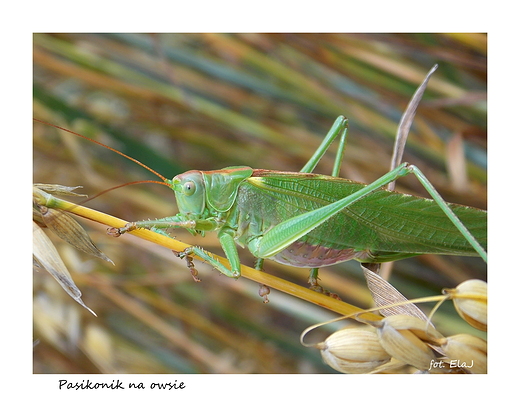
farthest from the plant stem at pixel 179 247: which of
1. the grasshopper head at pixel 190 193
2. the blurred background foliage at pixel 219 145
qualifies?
the blurred background foliage at pixel 219 145

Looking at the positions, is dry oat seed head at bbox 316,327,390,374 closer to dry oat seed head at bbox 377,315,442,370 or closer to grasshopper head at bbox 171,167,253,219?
dry oat seed head at bbox 377,315,442,370

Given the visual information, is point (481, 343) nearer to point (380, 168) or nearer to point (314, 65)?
point (380, 168)

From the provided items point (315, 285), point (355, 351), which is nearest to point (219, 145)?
point (315, 285)

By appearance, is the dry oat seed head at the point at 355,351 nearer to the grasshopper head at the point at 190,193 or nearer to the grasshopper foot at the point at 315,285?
the grasshopper foot at the point at 315,285

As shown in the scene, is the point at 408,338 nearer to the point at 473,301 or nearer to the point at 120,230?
the point at 473,301

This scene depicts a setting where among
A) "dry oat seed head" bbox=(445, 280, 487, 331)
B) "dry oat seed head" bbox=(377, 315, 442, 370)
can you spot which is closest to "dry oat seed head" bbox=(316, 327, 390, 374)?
"dry oat seed head" bbox=(377, 315, 442, 370)
